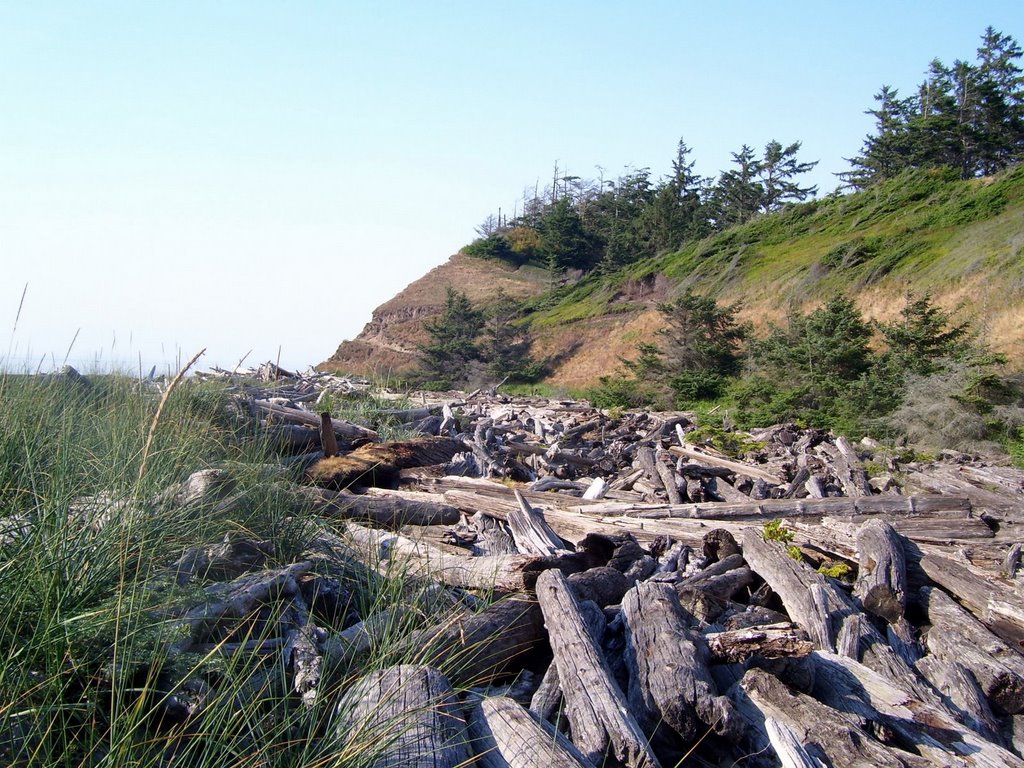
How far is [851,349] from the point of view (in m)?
17.6

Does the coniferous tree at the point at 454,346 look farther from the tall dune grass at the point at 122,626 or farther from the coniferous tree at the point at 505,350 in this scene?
the tall dune grass at the point at 122,626

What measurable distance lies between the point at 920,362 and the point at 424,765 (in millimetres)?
15487

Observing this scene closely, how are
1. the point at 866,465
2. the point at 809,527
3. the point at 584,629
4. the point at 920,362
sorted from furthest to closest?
the point at 920,362 → the point at 866,465 → the point at 809,527 → the point at 584,629

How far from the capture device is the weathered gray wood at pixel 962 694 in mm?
3865

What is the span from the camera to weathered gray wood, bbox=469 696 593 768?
2719 mm

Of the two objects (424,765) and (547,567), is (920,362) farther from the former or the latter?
(424,765)

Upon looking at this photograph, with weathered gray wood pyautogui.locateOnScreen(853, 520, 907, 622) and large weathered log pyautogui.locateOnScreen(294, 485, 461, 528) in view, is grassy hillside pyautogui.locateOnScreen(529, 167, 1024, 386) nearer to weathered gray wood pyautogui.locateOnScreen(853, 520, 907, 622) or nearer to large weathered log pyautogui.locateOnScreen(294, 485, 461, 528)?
weathered gray wood pyautogui.locateOnScreen(853, 520, 907, 622)

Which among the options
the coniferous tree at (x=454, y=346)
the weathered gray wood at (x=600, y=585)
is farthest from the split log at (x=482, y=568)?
the coniferous tree at (x=454, y=346)

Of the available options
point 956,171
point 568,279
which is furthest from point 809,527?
point 568,279

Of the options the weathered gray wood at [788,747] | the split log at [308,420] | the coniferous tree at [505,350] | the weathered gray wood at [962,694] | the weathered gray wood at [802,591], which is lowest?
the weathered gray wood at [962,694]

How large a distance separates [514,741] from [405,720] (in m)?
0.51

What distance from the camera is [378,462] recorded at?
790cm

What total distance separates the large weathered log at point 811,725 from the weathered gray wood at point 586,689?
0.60m

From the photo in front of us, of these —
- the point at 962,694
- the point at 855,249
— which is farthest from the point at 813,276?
the point at 962,694
